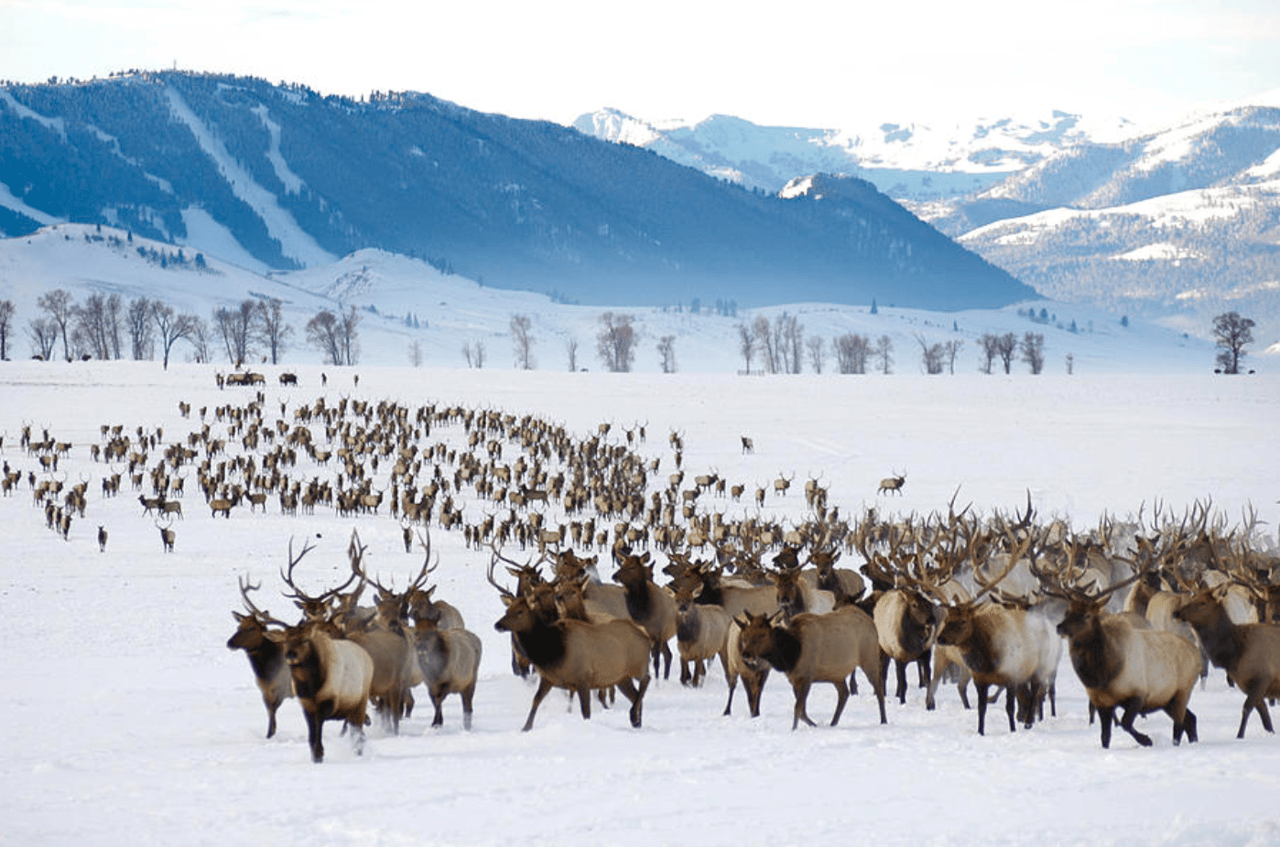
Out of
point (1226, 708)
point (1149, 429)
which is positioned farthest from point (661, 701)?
point (1149, 429)

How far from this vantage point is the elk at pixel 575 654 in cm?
1322

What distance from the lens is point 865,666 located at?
1401cm

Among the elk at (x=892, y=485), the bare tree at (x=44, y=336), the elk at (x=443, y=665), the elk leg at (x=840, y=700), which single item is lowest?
the elk at (x=892, y=485)

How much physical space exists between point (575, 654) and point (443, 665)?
1.28 m

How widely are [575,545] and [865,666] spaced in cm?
1956

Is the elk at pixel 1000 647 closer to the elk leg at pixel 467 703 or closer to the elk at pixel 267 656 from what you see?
the elk leg at pixel 467 703

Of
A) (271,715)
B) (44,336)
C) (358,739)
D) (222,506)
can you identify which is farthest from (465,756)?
(44,336)

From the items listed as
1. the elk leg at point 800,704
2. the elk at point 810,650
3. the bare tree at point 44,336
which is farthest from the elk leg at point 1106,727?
the bare tree at point 44,336

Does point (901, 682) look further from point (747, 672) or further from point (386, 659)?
point (386, 659)

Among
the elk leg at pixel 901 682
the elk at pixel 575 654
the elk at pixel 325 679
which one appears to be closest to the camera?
the elk at pixel 325 679

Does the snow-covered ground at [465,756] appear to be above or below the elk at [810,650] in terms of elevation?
below

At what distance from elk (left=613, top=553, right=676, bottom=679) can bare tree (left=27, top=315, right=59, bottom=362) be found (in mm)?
129232

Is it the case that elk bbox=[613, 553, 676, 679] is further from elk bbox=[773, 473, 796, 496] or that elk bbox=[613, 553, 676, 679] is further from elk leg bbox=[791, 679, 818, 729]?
elk bbox=[773, 473, 796, 496]

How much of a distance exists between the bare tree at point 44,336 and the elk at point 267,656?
131 meters
